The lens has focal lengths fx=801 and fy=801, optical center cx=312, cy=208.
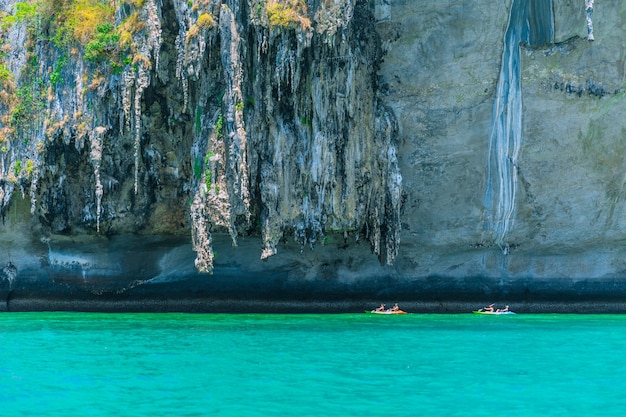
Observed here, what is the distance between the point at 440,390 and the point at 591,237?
58.6ft

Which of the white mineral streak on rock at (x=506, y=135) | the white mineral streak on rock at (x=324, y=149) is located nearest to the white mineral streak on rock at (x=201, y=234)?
the white mineral streak on rock at (x=324, y=149)

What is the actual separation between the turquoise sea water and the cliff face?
557 cm

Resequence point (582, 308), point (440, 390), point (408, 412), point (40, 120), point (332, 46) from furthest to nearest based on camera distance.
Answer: point (582, 308) < point (40, 120) < point (332, 46) < point (440, 390) < point (408, 412)

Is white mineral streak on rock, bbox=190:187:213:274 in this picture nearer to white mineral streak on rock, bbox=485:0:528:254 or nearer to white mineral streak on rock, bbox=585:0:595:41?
white mineral streak on rock, bbox=485:0:528:254

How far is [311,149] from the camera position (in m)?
25.3

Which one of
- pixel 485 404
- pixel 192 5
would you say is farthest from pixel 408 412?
pixel 192 5

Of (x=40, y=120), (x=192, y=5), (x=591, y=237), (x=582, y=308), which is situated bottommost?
(x=582, y=308)

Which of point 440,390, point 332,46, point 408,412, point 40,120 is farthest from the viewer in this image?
point 40,120

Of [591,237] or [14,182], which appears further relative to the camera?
[591,237]

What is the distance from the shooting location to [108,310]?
28.4 m

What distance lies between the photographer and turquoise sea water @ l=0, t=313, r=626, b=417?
11102mm

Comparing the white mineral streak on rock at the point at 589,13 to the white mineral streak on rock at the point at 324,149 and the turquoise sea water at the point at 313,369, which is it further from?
the turquoise sea water at the point at 313,369

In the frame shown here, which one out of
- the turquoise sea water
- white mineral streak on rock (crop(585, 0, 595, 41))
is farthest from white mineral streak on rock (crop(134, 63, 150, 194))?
white mineral streak on rock (crop(585, 0, 595, 41))

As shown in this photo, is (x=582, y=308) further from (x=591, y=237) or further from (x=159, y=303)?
(x=159, y=303)
